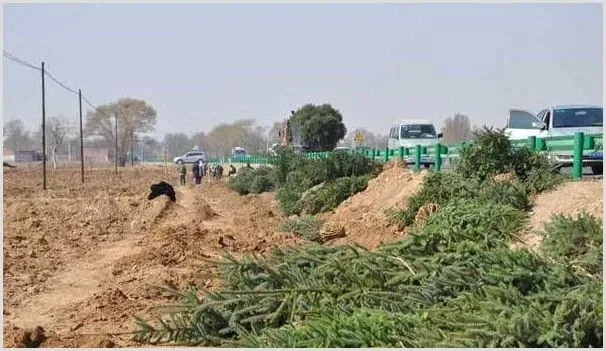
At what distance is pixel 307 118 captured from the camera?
45688 millimetres

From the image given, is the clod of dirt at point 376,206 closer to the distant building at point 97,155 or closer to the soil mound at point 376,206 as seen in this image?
the soil mound at point 376,206

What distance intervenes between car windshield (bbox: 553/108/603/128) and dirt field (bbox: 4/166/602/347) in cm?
333

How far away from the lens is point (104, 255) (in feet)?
49.0

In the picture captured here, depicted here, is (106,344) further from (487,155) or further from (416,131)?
(416,131)

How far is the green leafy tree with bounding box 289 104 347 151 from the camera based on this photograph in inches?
1750

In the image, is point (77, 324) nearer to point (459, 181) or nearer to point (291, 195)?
point (459, 181)

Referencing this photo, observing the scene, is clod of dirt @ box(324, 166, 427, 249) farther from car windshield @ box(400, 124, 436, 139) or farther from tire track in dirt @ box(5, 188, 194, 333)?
car windshield @ box(400, 124, 436, 139)

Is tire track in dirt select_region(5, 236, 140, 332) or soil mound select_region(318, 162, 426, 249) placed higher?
soil mound select_region(318, 162, 426, 249)

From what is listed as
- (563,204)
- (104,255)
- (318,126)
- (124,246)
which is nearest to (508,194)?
(563,204)

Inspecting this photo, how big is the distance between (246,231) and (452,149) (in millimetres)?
4598

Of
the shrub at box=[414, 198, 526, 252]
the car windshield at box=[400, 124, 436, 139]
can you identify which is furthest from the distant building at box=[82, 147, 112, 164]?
the shrub at box=[414, 198, 526, 252]

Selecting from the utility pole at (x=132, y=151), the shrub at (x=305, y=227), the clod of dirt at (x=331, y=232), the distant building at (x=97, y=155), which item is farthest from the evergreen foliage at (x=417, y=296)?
the distant building at (x=97, y=155)

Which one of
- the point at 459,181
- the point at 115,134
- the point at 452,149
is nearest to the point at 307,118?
the point at 115,134

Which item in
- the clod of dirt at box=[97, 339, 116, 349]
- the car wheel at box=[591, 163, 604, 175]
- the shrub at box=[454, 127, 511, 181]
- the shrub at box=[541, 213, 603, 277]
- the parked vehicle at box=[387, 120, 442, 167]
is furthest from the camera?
the parked vehicle at box=[387, 120, 442, 167]
